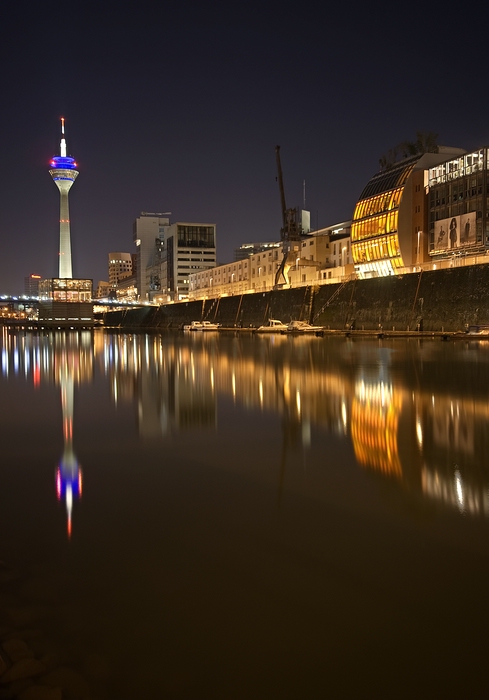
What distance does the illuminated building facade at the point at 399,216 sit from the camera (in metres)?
58.6

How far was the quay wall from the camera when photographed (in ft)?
135

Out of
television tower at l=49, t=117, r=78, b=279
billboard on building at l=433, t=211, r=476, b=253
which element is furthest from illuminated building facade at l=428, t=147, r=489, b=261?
television tower at l=49, t=117, r=78, b=279

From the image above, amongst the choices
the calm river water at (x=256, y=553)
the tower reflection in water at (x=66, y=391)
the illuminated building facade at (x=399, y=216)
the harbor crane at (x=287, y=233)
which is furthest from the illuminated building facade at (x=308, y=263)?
the calm river water at (x=256, y=553)

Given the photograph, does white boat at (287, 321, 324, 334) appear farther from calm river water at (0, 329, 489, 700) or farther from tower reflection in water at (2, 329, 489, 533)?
calm river water at (0, 329, 489, 700)

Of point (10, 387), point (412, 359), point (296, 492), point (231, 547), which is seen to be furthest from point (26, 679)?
point (412, 359)

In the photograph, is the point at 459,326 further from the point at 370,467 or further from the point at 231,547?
the point at 231,547

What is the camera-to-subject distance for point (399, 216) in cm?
5959

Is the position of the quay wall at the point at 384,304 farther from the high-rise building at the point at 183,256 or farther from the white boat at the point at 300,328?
the high-rise building at the point at 183,256

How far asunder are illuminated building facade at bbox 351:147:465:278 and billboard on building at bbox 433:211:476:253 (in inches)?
131

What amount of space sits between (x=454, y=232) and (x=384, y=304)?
9681mm

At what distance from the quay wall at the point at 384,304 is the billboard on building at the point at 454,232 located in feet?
22.3

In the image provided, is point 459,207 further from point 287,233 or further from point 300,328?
point 287,233

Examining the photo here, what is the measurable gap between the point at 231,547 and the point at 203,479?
1.98 meters

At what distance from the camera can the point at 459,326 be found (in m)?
41.5
